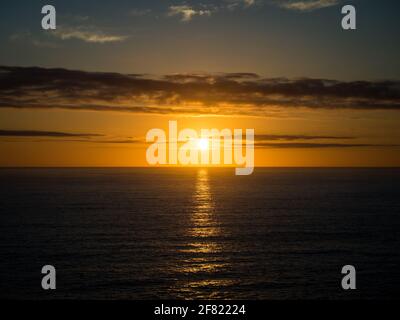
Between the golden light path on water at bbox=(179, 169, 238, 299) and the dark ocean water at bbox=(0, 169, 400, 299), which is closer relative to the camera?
the golden light path on water at bbox=(179, 169, 238, 299)

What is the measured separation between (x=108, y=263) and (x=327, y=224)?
43219 millimetres

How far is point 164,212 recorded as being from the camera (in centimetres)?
9269

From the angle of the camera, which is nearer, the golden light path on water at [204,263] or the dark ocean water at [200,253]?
the golden light path on water at [204,263]

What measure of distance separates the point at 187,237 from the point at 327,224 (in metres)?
26.9

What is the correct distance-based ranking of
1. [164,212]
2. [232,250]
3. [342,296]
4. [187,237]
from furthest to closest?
[164,212] < [187,237] < [232,250] < [342,296]

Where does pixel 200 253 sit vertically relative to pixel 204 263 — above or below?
above

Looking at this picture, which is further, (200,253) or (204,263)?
(200,253)

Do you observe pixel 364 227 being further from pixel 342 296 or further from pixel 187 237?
pixel 342 296

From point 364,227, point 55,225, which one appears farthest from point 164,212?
point 364,227
